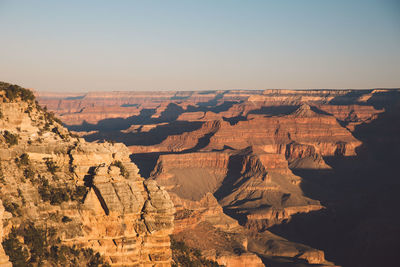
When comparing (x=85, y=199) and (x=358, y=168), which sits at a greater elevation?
(x=85, y=199)

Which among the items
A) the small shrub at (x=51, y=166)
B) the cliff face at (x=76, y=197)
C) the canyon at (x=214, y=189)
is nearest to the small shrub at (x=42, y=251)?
the cliff face at (x=76, y=197)

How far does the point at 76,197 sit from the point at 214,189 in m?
103

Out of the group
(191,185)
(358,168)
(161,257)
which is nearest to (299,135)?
(358,168)

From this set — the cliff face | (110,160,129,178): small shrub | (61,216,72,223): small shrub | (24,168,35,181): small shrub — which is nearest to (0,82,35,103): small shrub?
the cliff face

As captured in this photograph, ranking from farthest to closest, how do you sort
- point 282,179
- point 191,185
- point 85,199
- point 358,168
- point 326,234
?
point 358,168 < point 282,179 < point 191,185 < point 326,234 < point 85,199

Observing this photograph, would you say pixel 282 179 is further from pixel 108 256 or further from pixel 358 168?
pixel 108 256

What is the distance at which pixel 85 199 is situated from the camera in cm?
2323

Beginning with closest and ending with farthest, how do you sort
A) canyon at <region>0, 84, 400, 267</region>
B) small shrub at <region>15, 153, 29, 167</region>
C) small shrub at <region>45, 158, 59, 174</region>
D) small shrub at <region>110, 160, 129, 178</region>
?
small shrub at <region>15, 153, 29, 167</region> < canyon at <region>0, 84, 400, 267</region> < small shrub at <region>45, 158, 59, 174</region> < small shrub at <region>110, 160, 129, 178</region>

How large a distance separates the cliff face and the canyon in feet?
0.14

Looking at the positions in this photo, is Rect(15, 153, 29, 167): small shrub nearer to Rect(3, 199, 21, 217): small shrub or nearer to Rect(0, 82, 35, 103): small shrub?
Rect(3, 199, 21, 217): small shrub

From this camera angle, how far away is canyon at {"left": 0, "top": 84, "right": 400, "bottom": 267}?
23.2 meters

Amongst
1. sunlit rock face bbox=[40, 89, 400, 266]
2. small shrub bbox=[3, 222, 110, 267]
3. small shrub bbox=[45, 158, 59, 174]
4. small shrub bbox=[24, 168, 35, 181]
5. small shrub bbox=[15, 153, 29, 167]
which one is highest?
small shrub bbox=[15, 153, 29, 167]

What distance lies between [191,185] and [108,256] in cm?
9725

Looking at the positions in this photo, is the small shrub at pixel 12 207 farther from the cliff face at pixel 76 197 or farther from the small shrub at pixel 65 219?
the small shrub at pixel 65 219
